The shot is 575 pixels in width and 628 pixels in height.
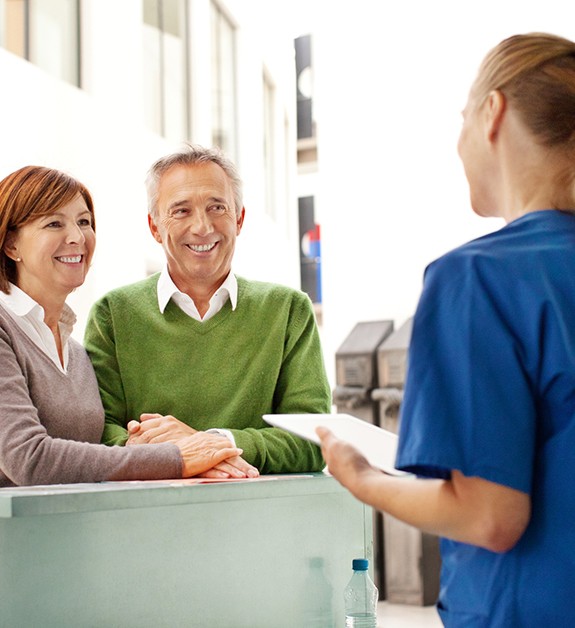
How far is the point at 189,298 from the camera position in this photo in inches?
77.1

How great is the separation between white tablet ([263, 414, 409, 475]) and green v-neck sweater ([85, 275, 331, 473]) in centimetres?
67

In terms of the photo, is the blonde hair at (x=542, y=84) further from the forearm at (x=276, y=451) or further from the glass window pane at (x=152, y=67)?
the glass window pane at (x=152, y=67)

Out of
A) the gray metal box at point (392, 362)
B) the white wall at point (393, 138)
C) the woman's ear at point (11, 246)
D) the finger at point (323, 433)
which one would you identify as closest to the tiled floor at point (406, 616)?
the gray metal box at point (392, 362)

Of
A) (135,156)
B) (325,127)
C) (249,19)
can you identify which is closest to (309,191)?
(249,19)

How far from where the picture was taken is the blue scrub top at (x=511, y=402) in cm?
84

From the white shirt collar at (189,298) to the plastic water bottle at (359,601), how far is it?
62 cm

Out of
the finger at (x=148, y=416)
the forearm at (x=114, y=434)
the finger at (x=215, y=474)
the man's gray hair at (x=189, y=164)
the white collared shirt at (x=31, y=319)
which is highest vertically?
the man's gray hair at (x=189, y=164)

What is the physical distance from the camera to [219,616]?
1.46 metres

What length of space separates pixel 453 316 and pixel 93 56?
5.40 meters

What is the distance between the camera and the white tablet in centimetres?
105

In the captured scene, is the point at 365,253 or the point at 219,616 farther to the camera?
the point at 365,253

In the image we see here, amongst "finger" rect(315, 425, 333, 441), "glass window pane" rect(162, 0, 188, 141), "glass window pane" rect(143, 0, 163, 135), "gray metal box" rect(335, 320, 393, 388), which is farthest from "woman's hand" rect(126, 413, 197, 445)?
"glass window pane" rect(162, 0, 188, 141)

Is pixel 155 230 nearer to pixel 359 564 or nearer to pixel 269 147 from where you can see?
pixel 359 564

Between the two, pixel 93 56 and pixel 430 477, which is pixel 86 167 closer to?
pixel 93 56
